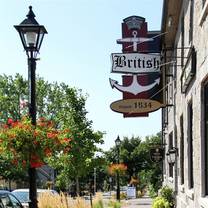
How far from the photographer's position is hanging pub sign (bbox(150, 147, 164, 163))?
999 inches

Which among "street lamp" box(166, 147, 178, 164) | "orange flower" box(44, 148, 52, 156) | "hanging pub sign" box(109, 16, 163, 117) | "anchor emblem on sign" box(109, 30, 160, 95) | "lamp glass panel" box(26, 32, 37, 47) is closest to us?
"hanging pub sign" box(109, 16, 163, 117)

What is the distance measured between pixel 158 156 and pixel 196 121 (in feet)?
50.5

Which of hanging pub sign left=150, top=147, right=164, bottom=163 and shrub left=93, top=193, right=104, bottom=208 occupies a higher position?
hanging pub sign left=150, top=147, right=164, bottom=163

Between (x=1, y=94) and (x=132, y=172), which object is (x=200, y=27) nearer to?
(x=1, y=94)

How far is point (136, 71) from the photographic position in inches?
503

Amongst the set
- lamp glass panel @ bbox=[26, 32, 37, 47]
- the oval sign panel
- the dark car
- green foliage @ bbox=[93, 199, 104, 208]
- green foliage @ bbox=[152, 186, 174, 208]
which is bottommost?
green foliage @ bbox=[93, 199, 104, 208]

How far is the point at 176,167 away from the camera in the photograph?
664 inches

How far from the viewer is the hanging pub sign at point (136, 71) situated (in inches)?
481

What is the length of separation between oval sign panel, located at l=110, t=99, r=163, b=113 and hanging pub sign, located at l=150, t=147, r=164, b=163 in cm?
1327

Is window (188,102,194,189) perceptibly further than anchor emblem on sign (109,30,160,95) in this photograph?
No

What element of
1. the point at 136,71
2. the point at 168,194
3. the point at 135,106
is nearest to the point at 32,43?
the point at 136,71

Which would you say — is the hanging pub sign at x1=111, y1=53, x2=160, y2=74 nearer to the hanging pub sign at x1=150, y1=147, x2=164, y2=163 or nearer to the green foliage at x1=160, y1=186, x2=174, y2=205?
the green foliage at x1=160, y1=186, x2=174, y2=205

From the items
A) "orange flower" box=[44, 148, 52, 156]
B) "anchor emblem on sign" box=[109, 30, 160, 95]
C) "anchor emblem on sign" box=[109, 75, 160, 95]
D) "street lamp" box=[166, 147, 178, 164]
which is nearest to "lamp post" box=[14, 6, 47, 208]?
"orange flower" box=[44, 148, 52, 156]

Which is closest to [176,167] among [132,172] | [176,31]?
[176,31]
